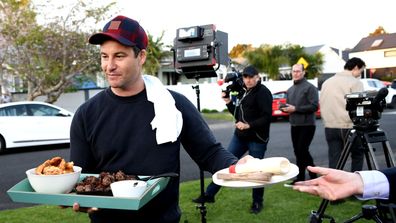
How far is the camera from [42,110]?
11.8 m

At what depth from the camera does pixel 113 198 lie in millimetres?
1761

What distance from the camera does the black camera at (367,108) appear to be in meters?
4.21

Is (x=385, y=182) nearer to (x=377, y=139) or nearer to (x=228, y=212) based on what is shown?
(x=377, y=139)

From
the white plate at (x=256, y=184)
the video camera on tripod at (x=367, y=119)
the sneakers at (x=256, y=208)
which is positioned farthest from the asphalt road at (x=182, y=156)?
the white plate at (x=256, y=184)

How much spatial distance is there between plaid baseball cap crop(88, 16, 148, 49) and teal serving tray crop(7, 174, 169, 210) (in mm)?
735

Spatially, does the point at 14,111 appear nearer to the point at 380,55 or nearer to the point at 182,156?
the point at 182,156

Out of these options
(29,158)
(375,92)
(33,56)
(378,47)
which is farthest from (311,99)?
(378,47)

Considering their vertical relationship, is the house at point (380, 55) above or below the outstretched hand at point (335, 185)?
above

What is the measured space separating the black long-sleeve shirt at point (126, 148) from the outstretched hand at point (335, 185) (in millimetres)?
717

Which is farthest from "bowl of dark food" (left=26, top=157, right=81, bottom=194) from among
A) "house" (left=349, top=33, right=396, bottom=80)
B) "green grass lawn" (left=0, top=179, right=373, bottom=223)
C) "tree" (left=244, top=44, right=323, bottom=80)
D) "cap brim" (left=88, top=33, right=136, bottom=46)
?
"house" (left=349, top=33, right=396, bottom=80)

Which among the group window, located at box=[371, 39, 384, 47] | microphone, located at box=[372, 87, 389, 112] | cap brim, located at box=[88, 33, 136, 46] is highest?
window, located at box=[371, 39, 384, 47]

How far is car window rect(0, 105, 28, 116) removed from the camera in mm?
11250

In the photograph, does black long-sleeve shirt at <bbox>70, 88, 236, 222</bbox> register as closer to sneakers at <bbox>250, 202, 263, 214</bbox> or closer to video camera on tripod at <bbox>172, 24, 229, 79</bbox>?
video camera on tripod at <bbox>172, 24, 229, 79</bbox>

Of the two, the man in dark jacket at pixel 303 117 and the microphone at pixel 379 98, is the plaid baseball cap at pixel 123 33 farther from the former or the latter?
the man in dark jacket at pixel 303 117
